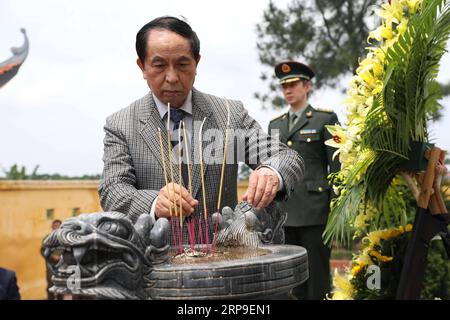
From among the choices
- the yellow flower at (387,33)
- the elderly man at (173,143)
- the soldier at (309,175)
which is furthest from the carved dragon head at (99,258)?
the soldier at (309,175)

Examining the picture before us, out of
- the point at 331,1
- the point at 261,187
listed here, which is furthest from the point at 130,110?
the point at 331,1

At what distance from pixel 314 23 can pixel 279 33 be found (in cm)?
61

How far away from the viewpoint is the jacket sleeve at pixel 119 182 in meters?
1.76

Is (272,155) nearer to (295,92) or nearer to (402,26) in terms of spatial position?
(402,26)

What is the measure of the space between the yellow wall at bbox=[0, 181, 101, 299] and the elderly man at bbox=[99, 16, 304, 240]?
408 cm

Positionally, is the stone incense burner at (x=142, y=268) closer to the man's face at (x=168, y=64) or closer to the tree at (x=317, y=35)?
the man's face at (x=168, y=64)

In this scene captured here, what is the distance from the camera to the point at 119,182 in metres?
1.90

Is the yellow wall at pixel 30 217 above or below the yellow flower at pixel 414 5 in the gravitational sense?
below

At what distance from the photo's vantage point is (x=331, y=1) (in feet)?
28.7

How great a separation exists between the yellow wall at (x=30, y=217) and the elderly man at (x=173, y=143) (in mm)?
4076

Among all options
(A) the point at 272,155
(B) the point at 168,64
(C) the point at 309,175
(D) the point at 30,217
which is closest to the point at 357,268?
(A) the point at 272,155

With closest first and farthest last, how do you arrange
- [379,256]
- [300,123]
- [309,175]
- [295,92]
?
1. [379,256]
2. [309,175]
3. [300,123]
4. [295,92]

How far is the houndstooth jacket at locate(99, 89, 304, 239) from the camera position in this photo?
187 centimetres

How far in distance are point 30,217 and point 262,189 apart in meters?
4.79
